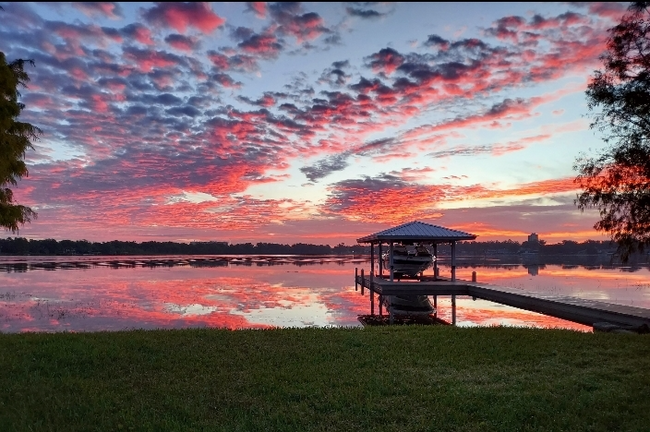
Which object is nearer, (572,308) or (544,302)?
(572,308)

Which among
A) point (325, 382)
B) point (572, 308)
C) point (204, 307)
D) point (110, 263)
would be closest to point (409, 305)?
point (572, 308)

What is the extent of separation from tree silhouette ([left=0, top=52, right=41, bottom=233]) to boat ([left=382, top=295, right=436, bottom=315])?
13551 mm

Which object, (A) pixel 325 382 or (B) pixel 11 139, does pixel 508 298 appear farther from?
(B) pixel 11 139

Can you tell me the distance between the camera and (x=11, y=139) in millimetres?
12219

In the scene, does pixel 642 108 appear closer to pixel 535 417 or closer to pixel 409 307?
pixel 535 417

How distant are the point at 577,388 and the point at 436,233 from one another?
20.6 m

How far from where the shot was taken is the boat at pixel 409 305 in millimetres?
20750

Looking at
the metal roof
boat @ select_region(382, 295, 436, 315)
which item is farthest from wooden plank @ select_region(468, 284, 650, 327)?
the metal roof

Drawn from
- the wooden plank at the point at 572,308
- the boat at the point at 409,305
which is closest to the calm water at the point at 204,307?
the wooden plank at the point at 572,308

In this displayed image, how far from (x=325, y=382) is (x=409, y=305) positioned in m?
16.8

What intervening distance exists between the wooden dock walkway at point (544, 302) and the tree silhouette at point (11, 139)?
1399cm

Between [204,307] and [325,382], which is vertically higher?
[325,382]

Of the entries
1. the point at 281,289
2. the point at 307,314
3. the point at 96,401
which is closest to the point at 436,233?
the point at 281,289

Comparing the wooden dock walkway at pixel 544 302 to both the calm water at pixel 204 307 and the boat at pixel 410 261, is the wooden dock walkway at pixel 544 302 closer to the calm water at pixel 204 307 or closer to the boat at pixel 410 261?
the calm water at pixel 204 307
